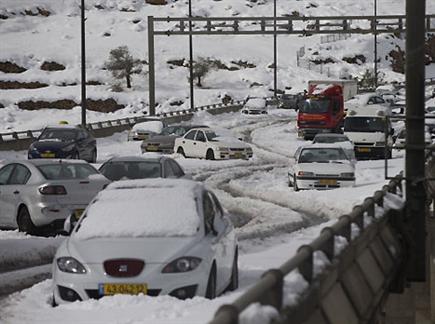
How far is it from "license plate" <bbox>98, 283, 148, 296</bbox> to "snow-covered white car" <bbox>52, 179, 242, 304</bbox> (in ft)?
0.03

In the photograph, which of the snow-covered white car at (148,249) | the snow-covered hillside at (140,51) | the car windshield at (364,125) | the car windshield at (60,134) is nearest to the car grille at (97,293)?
the snow-covered white car at (148,249)

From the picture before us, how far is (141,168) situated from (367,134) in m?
22.1

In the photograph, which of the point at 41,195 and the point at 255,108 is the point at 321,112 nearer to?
the point at 255,108

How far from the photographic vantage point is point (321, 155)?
95.3 ft

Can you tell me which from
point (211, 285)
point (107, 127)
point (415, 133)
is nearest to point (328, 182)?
point (415, 133)

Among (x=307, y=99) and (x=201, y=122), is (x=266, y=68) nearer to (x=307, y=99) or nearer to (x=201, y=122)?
(x=201, y=122)

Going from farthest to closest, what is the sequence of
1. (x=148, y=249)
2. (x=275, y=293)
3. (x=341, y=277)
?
(x=148, y=249)
(x=341, y=277)
(x=275, y=293)

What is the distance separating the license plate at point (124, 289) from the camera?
32.1ft

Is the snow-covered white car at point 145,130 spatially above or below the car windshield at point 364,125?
below

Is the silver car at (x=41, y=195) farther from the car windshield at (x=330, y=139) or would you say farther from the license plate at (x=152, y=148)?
the license plate at (x=152, y=148)

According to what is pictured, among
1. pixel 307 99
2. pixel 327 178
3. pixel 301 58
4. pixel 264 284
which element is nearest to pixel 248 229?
pixel 327 178

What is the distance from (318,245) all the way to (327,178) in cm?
1944

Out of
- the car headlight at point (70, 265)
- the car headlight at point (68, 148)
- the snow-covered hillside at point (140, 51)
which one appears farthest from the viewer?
the snow-covered hillside at point (140, 51)

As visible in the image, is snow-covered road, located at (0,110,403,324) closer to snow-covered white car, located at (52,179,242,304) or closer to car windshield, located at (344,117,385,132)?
snow-covered white car, located at (52,179,242,304)
